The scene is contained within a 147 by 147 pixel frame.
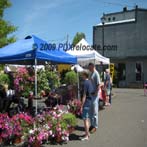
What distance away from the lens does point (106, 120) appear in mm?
13227

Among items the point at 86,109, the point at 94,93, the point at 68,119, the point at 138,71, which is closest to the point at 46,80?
the point at 94,93

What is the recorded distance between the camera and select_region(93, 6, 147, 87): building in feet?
137

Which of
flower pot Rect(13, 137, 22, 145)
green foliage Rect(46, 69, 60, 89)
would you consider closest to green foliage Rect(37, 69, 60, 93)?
green foliage Rect(46, 69, 60, 89)

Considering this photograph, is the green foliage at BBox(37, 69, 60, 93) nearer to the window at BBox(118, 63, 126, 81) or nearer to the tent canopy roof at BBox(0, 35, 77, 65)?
the tent canopy roof at BBox(0, 35, 77, 65)

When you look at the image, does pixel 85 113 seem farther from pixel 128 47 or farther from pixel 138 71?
pixel 128 47

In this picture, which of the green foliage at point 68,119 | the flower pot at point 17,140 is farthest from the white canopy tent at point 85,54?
the flower pot at point 17,140

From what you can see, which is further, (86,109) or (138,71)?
(138,71)

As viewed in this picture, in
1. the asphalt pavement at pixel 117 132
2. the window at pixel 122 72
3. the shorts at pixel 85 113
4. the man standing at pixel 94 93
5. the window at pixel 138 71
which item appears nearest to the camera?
the asphalt pavement at pixel 117 132

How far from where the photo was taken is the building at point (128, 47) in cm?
4191

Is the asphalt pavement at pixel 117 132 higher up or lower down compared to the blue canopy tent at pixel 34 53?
lower down

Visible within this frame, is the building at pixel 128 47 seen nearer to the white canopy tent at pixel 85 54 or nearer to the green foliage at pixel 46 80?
the green foliage at pixel 46 80

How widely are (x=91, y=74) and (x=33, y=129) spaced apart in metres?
2.53

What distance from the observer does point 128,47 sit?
44.3 m

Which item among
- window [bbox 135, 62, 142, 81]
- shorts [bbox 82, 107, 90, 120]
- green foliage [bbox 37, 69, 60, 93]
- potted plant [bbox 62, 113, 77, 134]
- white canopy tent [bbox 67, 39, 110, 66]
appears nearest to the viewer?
potted plant [bbox 62, 113, 77, 134]
